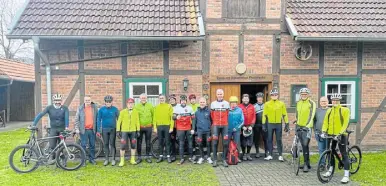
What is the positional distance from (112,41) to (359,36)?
637 cm

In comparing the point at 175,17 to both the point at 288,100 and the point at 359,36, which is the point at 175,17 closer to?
the point at 288,100

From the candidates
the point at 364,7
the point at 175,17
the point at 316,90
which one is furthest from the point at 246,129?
the point at 364,7

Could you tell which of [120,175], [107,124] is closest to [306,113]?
[120,175]

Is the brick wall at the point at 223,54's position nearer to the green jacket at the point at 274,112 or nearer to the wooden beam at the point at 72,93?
the green jacket at the point at 274,112

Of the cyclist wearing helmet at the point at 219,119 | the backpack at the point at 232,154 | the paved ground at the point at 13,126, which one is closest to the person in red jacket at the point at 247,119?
the backpack at the point at 232,154

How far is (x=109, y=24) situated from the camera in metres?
7.46

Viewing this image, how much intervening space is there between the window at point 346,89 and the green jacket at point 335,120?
2.34 m

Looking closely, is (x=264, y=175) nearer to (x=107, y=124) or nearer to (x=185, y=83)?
(x=185, y=83)

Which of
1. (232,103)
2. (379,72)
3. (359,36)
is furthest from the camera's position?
(379,72)

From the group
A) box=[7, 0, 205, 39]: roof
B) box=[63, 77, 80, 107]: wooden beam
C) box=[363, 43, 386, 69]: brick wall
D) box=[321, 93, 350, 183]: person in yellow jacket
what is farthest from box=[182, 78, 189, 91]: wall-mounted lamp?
box=[363, 43, 386, 69]: brick wall

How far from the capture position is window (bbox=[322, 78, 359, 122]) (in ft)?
26.8

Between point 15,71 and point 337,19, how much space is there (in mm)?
15720

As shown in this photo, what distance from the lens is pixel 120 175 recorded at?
629 centimetres

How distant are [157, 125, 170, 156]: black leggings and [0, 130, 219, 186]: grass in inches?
13.7
